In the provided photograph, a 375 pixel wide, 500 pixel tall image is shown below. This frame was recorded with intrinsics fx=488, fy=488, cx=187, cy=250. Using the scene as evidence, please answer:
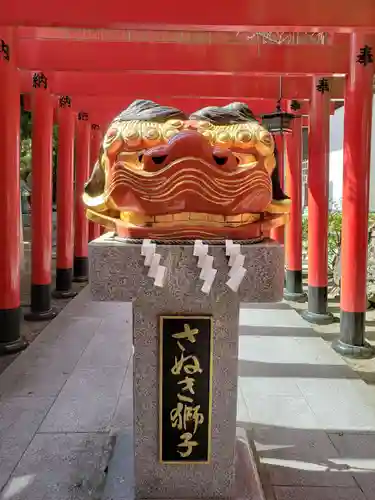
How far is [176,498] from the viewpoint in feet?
9.43

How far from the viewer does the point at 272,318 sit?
790 centimetres

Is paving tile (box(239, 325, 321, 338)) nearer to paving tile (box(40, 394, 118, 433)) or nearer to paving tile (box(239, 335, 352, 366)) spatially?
paving tile (box(239, 335, 352, 366))

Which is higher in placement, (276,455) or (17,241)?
(17,241)

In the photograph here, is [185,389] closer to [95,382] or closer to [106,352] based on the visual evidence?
[95,382]

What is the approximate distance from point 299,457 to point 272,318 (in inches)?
171

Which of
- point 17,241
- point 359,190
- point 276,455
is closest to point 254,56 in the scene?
point 359,190

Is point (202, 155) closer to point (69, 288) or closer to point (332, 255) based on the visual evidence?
point (69, 288)

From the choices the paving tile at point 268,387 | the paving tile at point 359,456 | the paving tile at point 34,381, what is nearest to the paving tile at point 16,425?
the paving tile at point 34,381


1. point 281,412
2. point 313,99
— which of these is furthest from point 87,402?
point 313,99

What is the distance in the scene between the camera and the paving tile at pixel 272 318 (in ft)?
24.8

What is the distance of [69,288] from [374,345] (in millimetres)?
6118

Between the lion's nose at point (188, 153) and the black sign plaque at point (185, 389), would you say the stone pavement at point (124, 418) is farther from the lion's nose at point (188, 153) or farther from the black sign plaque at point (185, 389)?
the lion's nose at point (188, 153)

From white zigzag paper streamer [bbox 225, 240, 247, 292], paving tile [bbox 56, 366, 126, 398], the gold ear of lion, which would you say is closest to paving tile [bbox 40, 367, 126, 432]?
paving tile [bbox 56, 366, 126, 398]

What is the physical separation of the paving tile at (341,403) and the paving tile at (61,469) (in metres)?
1.91
